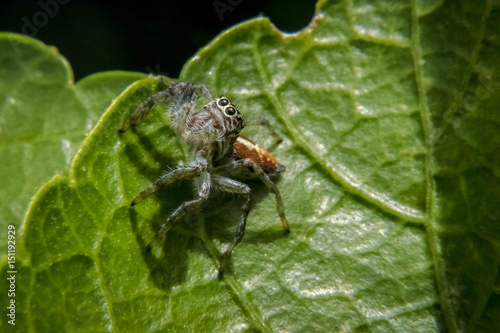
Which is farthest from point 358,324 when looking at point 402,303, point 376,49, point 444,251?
point 376,49

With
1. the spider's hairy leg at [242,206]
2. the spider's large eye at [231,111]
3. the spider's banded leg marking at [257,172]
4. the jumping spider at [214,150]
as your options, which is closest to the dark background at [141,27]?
the jumping spider at [214,150]

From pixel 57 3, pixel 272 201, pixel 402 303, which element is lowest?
pixel 402 303

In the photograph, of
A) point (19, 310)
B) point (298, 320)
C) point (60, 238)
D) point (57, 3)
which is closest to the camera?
point (19, 310)

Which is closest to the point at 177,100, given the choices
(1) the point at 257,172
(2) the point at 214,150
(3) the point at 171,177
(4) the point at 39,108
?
(2) the point at 214,150

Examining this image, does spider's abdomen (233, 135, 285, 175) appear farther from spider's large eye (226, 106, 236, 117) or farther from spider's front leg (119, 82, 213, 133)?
spider's front leg (119, 82, 213, 133)

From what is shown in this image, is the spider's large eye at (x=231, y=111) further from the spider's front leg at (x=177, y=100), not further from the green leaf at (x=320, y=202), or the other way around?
the spider's front leg at (x=177, y=100)

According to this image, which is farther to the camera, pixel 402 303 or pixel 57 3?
pixel 57 3

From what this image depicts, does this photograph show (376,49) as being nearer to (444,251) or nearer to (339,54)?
(339,54)
